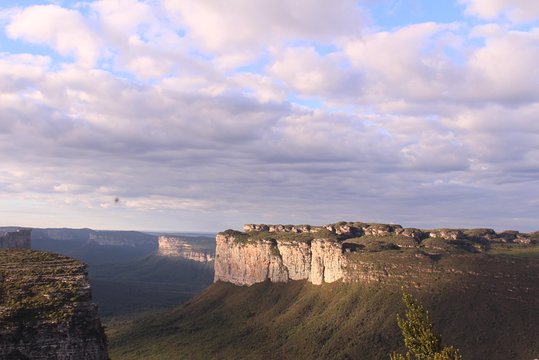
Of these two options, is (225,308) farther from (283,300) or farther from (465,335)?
(465,335)

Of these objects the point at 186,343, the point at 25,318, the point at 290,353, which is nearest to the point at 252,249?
the point at 186,343

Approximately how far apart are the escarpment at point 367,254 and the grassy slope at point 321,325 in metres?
3.58

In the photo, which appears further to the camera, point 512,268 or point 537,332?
point 512,268

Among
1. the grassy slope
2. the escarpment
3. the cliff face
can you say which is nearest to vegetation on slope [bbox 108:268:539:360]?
the grassy slope

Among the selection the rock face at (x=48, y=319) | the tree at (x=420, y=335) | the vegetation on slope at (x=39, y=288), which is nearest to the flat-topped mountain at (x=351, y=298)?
the tree at (x=420, y=335)

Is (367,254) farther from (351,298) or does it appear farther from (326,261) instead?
(326,261)

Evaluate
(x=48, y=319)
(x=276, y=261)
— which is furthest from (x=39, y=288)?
(x=276, y=261)

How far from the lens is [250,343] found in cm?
12269

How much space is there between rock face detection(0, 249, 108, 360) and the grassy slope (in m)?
67.5

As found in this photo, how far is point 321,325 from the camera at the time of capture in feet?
390

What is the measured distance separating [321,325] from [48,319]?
86.5m

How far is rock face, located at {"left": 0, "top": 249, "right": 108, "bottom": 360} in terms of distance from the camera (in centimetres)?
4072

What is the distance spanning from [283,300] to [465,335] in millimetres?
63912

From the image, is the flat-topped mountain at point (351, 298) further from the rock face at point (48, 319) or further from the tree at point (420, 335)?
the rock face at point (48, 319)
